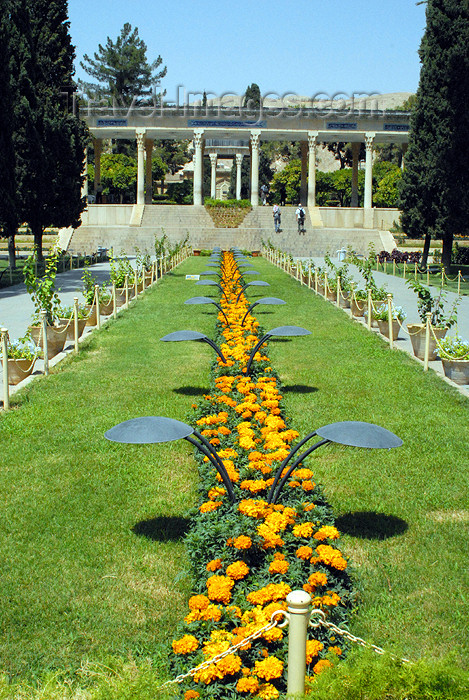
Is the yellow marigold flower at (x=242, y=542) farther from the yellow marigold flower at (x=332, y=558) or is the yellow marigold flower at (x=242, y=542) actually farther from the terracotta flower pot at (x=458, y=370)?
the terracotta flower pot at (x=458, y=370)

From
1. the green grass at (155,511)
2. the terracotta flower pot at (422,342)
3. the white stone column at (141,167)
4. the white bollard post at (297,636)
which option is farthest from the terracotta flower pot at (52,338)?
the white stone column at (141,167)

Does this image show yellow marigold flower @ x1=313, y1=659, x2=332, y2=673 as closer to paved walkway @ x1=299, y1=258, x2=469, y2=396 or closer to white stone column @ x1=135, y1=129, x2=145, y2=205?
paved walkway @ x1=299, y1=258, x2=469, y2=396

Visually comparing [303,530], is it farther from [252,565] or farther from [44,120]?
[44,120]

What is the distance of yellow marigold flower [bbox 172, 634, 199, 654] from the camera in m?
4.02

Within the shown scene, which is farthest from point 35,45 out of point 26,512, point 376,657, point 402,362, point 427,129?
point 376,657

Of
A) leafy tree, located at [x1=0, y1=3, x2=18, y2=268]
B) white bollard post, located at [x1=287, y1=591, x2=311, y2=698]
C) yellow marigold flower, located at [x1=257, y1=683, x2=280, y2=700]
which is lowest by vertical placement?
yellow marigold flower, located at [x1=257, y1=683, x2=280, y2=700]

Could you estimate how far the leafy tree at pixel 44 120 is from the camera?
1074 inches

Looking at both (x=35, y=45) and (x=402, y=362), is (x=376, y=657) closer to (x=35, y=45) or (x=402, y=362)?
(x=402, y=362)

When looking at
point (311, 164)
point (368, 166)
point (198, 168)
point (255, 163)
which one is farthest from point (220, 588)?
point (368, 166)

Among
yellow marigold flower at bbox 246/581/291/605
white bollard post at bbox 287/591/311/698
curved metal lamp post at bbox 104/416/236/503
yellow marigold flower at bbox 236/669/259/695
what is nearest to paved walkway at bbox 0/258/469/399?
curved metal lamp post at bbox 104/416/236/503

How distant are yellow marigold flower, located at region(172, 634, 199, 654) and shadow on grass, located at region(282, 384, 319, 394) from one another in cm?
635

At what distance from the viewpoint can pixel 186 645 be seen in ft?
13.2

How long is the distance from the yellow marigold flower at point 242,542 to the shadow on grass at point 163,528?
43.3 inches

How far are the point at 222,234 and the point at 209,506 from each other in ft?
137
